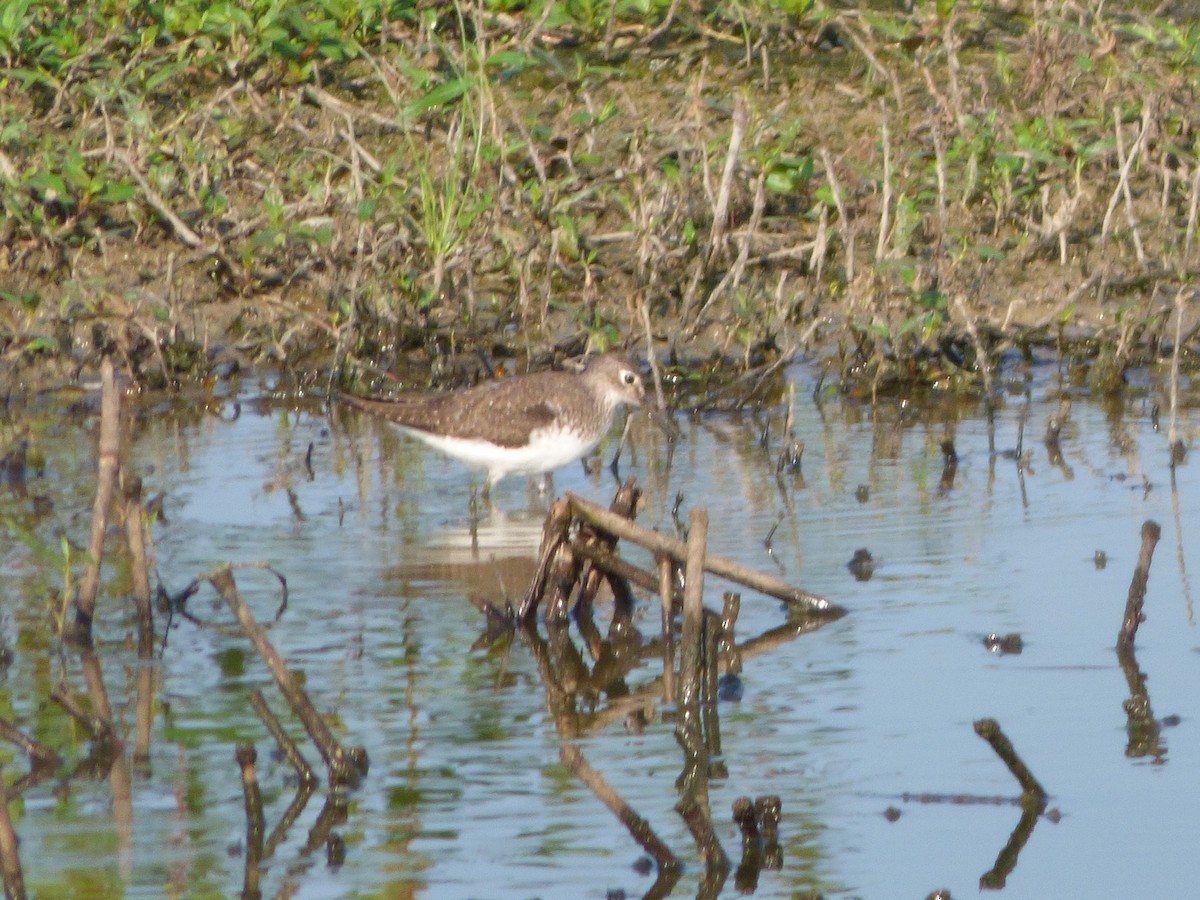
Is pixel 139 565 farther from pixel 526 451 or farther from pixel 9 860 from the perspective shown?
pixel 526 451

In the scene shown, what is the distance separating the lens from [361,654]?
6.44 meters

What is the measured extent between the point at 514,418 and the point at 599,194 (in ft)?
10.0

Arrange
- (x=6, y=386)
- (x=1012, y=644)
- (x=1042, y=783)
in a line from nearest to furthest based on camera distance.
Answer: (x=1042, y=783)
(x=1012, y=644)
(x=6, y=386)

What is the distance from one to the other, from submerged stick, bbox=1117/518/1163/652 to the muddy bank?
3728 mm

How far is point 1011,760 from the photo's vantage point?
494 centimetres

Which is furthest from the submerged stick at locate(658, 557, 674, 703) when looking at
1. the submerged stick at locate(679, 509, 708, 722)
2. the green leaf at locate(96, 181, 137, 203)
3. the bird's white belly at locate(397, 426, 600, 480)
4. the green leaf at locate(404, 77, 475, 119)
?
the green leaf at locate(96, 181, 137, 203)

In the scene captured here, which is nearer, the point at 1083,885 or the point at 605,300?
the point at 1083,885

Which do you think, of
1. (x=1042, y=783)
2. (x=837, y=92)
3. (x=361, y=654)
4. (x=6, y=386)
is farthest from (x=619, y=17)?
(x=1042, y=783)

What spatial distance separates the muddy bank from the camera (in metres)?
10.5

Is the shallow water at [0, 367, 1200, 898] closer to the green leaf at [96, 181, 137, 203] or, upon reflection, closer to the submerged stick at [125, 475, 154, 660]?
the submerged stick at [125, 475, 154, 660]

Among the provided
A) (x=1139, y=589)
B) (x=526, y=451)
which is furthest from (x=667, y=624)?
(x=526, y=451)

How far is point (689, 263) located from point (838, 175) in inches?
57.4

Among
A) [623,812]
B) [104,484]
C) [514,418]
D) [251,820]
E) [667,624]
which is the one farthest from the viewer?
[514,418]

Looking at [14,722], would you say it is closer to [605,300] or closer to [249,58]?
[605,300]
